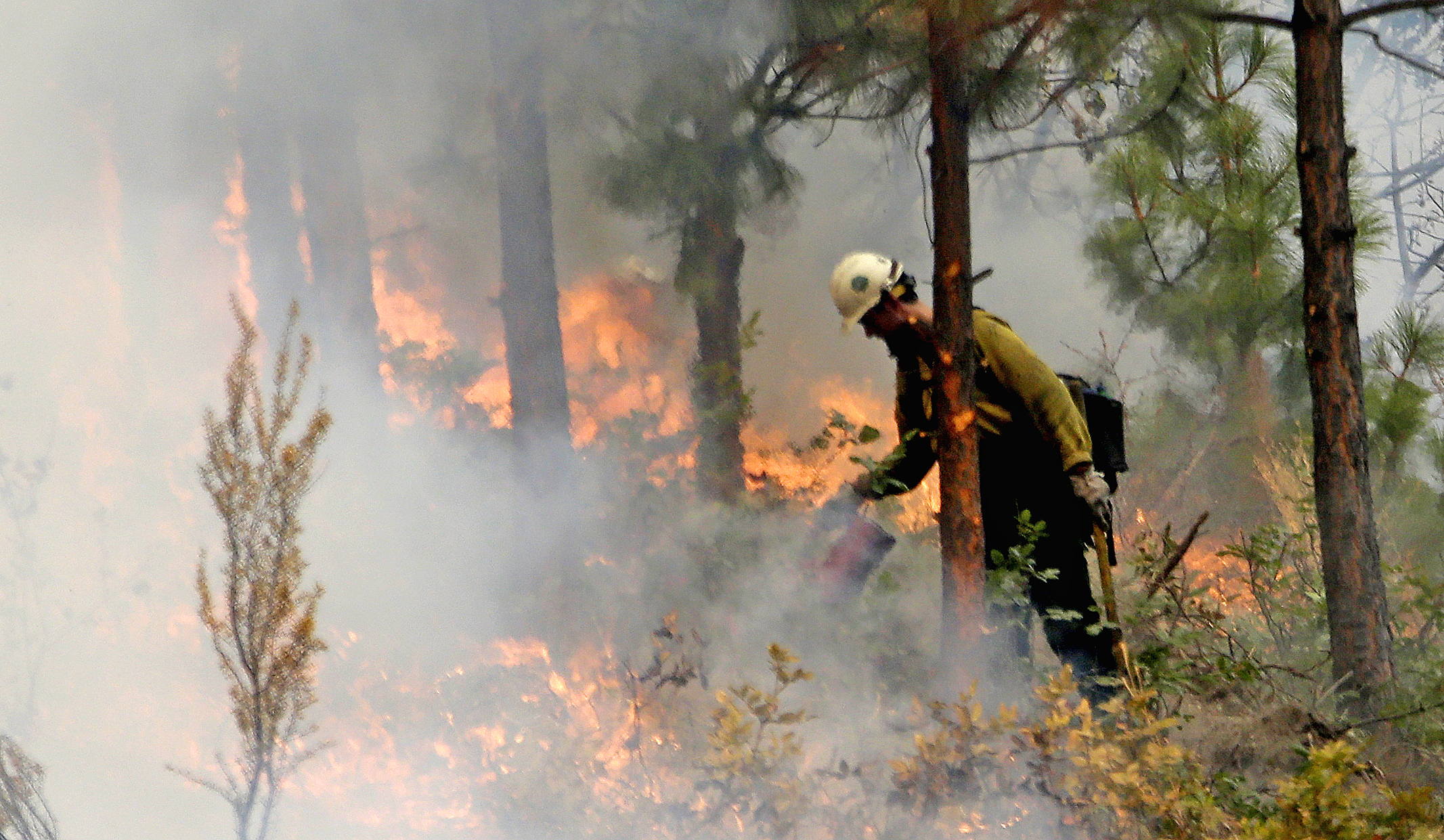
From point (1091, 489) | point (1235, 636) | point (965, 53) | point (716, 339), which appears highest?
point (965, 53)

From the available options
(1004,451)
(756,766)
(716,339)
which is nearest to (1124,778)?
(756,766)

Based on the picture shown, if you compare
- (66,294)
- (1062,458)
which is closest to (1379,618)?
(1062,458)

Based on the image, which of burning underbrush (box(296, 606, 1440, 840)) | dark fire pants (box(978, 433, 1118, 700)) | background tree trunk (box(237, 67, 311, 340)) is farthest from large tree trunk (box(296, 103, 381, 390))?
dark fire pants (box(978, 433, 1118, 700))

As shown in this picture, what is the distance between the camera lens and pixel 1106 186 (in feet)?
20.9

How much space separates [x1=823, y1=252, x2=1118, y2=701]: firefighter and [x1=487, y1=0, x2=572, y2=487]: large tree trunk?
1.63 m

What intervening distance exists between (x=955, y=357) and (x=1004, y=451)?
0.45 meters

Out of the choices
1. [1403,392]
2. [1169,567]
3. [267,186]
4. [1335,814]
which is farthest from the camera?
[1403,392]

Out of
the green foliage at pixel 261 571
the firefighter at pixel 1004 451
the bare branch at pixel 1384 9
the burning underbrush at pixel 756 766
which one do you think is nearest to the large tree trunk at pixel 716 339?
the burning underbrush at pixel 756 766

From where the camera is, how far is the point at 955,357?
10.4 feet

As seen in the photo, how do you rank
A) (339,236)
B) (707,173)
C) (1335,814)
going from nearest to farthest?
(1335,814) → (339,236) → (707,173)

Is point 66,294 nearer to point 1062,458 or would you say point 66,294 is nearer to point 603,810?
point 603,810

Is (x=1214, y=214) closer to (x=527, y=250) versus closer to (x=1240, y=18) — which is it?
(x=1240, y=18)

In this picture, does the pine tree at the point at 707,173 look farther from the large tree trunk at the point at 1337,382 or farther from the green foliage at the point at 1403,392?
the green foliage at the point at 1403,392

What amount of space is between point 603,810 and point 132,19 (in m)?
3.37
